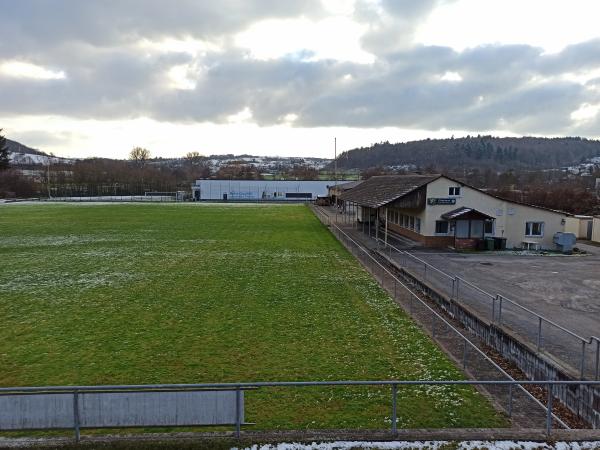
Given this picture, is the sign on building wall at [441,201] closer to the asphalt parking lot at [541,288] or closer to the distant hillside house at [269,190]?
the asphalt parking lot at [541,288]

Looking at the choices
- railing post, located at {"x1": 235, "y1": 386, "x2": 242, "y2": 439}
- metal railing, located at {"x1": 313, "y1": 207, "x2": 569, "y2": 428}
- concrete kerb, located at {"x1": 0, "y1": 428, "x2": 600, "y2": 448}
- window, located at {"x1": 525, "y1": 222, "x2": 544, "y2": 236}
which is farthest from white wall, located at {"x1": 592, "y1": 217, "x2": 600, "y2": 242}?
railing post, located at {"x1": 235, "y1": 386, "x2": 242, "y2": 439}

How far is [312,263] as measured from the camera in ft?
83.6

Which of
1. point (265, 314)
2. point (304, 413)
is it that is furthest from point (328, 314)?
point (304, 413)

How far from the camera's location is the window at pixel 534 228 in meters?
31.4

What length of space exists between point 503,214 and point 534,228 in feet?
7.76

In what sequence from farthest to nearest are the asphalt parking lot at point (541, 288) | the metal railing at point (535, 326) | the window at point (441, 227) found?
1. the window at point (441, 227)
2. the asphalt parking lot at point (541, 288)
3. the metal railing at point (535, 326)

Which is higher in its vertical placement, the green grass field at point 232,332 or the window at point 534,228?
the window at point 534,228

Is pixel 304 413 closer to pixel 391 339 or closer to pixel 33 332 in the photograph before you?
pixel 391 339

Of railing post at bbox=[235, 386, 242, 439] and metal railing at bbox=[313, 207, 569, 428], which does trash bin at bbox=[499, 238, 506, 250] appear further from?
railing post at bbox=[235, 386, 242, 439]

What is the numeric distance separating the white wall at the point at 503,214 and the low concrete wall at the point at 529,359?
1487cm

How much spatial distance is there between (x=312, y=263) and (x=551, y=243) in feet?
56.6

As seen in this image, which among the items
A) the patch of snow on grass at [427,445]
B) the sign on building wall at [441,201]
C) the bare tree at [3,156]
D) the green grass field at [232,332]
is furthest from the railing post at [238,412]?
the bare tree at [3,156]

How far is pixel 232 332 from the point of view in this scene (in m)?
13.8

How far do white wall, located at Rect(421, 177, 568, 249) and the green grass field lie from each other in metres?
8.40
